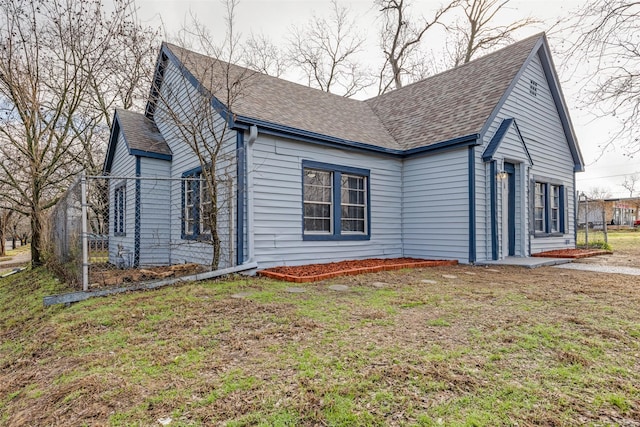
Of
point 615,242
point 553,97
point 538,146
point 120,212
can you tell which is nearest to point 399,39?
point 553,97

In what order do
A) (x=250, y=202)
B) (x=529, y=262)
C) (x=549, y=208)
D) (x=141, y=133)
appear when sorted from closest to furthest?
(x=250, y=202) → (x=529, y=262) → (x=141, y=133) → (x=549, y=208)

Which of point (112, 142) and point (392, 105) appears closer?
point (112, 142)

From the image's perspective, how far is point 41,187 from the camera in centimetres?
Result: 1077

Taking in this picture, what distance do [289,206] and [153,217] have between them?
4.11 meters

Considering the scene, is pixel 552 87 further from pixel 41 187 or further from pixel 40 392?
pixel 41 187

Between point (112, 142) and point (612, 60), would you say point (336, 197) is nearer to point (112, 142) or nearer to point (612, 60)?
point (612, 60)

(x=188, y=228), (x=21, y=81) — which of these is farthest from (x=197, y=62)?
Result: (x=21, y=81)

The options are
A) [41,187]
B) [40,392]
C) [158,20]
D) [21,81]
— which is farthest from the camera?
[41,187]

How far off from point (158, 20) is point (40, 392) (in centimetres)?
933

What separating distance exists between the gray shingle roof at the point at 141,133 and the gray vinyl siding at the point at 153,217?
13.5 inches

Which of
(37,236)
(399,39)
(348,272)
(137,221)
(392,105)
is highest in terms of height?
(399,39)

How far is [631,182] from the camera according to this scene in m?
51.0

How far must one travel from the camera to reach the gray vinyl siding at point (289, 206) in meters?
7.23

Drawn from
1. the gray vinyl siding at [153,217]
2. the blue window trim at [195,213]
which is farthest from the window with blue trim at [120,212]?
the blue window trim at [195,213]
